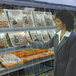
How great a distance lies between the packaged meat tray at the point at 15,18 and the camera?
2197 millimetres

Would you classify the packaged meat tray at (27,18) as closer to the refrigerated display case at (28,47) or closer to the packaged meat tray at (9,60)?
the refrigerated display case at (28,47)

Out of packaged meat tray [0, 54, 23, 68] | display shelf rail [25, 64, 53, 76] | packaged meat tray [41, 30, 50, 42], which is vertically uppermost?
packaged meat tray [41, 30, 50, 42]

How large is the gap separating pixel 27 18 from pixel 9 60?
0.77m

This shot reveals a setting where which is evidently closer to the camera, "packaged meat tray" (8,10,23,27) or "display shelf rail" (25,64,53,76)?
"packaged meat tray" (8,10,23,27)

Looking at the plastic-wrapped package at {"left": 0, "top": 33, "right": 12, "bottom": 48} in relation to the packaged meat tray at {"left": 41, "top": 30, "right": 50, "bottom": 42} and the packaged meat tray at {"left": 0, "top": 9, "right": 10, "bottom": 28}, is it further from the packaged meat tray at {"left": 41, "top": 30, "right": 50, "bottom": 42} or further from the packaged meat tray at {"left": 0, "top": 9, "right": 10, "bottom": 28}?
the packaged meat tray at {"left": 41, "top": 30, "right": 50, "bottom": 42}

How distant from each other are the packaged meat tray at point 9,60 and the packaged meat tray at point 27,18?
1.81ft

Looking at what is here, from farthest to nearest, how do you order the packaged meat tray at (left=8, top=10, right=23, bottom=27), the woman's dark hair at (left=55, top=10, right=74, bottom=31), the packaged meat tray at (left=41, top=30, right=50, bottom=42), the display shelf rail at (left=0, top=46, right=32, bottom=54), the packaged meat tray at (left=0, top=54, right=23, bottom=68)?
the packaged meat tray at (left=41, top=30, right=50, bottom=42) < the packaged meat tray at (left=8, top=10, right=23, bottom=27) < the display shelf rail at (left=0, top=46, right=32, bottom=54) < the packaged meat tray at (left=0, top=54, right=23, bottom=68) < the woman's dark hair at (left=55, top=10, right=74, bottom=31)

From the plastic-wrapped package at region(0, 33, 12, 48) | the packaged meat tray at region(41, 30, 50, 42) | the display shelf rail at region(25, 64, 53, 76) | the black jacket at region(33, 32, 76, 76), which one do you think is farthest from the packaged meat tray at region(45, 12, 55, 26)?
the black jacket at region(33, 32, 76, 76)

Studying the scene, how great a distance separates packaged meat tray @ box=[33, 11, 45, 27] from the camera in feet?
8.36

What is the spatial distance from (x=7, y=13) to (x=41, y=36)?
2.49ft

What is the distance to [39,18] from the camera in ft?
8.66

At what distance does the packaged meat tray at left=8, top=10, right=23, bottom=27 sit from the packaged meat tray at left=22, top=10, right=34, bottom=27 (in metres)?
0.06

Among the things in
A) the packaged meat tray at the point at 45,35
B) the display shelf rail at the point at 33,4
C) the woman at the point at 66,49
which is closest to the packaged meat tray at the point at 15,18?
the display shelf rail at the point at 33,4

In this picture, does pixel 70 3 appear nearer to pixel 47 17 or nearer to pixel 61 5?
pixel 61 5
